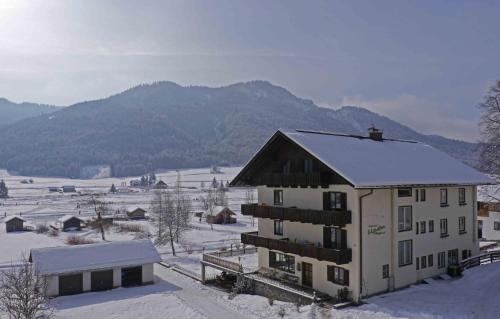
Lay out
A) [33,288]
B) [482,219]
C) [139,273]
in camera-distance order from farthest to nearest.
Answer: [482,219] → [139,273] → [33,288]

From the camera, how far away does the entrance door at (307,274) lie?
35.5 m

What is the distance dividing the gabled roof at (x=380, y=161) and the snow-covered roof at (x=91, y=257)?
14.5 meters

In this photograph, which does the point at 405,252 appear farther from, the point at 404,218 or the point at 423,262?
the point at 423,262

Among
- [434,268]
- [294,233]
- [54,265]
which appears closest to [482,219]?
[434,268]

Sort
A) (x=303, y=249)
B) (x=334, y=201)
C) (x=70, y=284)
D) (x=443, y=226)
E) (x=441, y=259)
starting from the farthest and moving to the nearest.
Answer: (x=70, y=284), (x=443, y=226), (x=441, y=259), (x=303, y=249), (x=334, y=201)

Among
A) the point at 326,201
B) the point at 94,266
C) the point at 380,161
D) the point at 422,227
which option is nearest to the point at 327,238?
the point at 326,201

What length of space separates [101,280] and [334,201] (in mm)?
24991

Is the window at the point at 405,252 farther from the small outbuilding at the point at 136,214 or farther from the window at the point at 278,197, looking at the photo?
the small outbuilding at the point at 136,214

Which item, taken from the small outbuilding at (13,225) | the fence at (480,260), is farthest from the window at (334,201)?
the small outbuilding at (13,225)

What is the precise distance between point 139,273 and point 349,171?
A: 84.5ft

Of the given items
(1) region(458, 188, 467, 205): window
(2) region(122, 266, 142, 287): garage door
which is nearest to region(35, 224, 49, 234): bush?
(2) region(122, 266, 142, 287): garage door

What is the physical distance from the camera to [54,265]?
140 feet

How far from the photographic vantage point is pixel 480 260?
40.7m

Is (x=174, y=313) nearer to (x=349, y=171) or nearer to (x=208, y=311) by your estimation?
(x=208, y=311)
